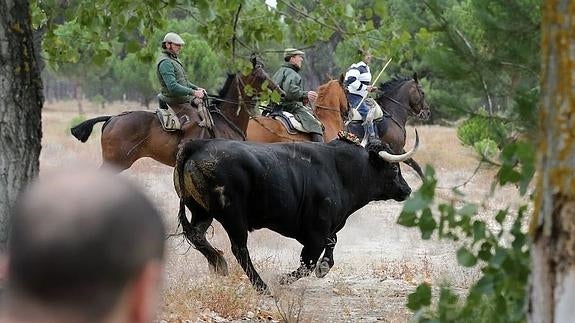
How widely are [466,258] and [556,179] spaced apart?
1.08 m

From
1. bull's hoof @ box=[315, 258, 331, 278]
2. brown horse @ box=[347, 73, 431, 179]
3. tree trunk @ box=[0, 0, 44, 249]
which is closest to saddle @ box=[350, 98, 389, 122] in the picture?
brown horse @ box=[347, 73, 431, 179]

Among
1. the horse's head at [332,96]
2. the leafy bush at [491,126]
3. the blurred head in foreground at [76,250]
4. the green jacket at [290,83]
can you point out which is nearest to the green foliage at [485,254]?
the leafy bush at [491,126]

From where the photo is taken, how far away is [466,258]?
4086mm

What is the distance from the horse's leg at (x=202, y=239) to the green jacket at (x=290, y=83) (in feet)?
16.8

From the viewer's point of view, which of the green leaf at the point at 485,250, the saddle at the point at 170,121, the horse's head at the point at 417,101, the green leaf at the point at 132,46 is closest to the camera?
the green leaf at the point at 485,250

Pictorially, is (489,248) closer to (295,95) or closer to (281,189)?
(281,189)

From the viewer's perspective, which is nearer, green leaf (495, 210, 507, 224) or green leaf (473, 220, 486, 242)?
green leaf (473, 220, 486, 242)

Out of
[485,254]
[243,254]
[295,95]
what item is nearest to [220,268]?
[243,254]

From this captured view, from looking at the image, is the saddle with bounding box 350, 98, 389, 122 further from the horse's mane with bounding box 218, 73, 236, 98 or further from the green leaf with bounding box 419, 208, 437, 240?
the green leaf with bounding box 419, 208, 437, 240

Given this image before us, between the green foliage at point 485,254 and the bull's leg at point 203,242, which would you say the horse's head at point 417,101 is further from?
the green foliage at point 485,254

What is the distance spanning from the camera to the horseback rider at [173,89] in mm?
13516

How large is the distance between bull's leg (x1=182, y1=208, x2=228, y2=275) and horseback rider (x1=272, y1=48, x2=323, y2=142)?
490cm

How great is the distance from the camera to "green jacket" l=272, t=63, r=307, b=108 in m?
15.2

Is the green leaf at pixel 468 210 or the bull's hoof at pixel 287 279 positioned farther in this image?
the bull's hoof at pixel 287 279
